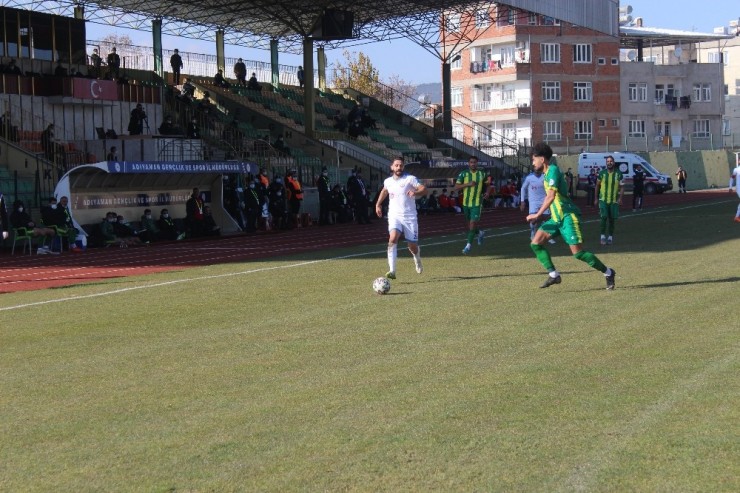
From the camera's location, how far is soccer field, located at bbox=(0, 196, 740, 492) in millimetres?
6504

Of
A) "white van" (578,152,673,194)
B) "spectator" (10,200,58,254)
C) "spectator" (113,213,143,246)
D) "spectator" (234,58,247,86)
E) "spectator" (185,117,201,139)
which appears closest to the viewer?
"spectator" (10,200,58,254)

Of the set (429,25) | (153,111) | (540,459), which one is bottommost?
(540,459)

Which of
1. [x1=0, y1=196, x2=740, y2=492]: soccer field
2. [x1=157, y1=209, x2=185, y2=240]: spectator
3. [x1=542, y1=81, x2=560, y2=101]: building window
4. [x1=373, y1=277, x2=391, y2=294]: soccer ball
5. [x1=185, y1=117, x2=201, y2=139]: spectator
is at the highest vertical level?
[x1=542, y1=81, x2=560, y2=101]: building window

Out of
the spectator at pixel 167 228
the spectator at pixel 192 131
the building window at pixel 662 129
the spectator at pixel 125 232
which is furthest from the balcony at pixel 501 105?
the spectator at pixel 125 232

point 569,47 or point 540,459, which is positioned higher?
point 569,47

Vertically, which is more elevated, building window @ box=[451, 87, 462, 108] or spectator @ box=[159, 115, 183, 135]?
building window @ box=[451, 87, 462, 108]

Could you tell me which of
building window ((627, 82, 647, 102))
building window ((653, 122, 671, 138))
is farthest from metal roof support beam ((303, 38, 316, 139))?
building window ((653, 122, 671, 138))

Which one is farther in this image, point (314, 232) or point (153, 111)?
point (153, 111)

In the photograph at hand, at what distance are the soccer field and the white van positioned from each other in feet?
148

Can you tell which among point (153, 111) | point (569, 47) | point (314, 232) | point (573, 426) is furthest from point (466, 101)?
point (573, 426)

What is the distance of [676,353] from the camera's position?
10.1m

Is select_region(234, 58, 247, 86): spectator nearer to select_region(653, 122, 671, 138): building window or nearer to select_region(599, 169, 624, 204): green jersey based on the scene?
select_region(599, 169, 624, 204): green jersey

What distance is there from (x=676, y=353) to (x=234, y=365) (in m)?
3.95

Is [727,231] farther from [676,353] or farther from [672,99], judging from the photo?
[672,99]
